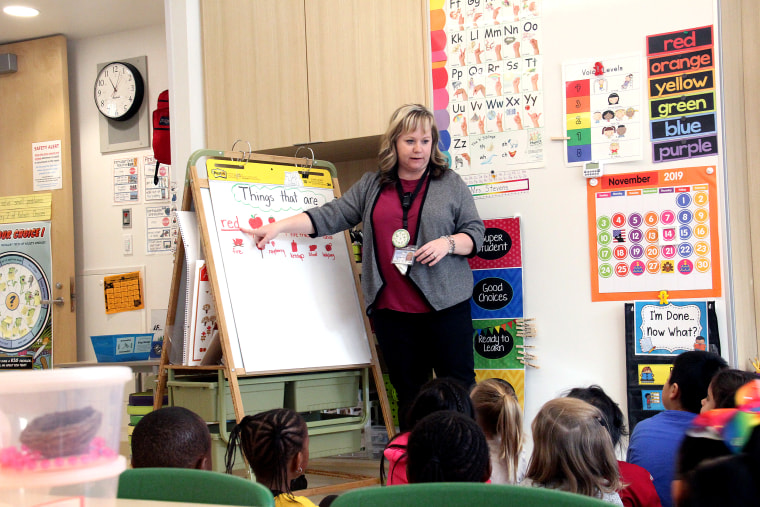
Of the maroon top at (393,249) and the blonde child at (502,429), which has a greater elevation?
the maroon top at (393,249)

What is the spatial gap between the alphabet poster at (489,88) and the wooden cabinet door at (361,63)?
105 mm

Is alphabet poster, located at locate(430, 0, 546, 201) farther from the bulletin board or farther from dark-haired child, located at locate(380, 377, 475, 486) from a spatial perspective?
dark-haired child, located at locate(380, 377, 475, 486)

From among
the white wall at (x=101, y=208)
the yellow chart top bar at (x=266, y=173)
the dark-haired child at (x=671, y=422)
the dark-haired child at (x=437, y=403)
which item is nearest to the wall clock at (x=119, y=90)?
the white wall at (x=101, y=208)

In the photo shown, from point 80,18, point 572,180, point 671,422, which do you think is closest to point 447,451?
point 671,422

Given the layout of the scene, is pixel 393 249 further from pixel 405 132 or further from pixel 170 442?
pixel 170 442

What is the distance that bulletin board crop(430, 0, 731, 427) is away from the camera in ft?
9.57

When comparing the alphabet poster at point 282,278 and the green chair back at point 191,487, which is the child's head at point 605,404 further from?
the green chair back at point 191,487

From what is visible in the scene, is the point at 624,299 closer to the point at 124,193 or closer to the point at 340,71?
the point at 340,71

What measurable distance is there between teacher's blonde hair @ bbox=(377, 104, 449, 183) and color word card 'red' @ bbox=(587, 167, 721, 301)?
25.0 inches

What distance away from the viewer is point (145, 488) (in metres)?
0.97

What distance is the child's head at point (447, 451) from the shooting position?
4.41 ft

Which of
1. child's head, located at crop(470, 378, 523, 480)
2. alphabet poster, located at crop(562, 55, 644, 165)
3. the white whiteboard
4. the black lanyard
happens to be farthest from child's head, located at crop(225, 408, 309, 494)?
alphabet poster, located at crop(562, 55, 644, 165)

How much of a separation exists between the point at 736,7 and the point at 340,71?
1689 millimetres

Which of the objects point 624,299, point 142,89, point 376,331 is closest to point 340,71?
point 376,331
